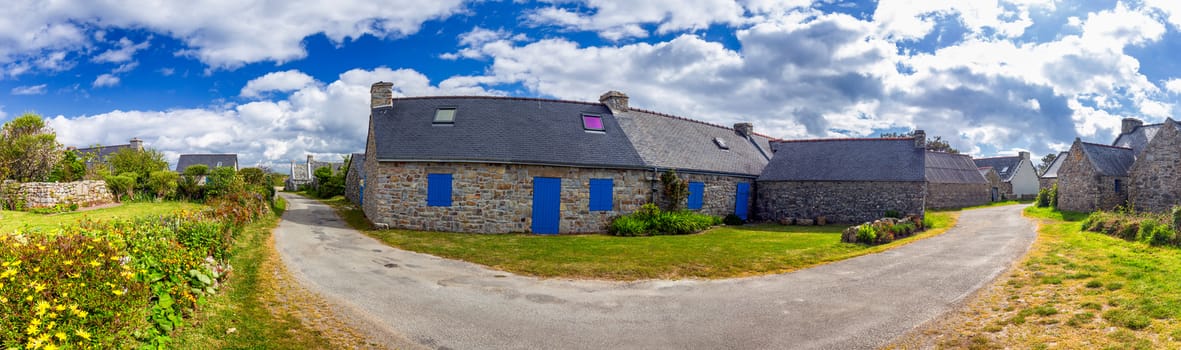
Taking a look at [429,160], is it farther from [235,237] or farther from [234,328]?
[234,328]

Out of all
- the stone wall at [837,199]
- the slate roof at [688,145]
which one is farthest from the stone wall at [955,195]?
the slate roof at [688,145]

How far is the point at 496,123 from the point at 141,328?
15546mm

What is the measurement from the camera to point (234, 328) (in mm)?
6676

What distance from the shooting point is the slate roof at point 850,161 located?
76.6 ft

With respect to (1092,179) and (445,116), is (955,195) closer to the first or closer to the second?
(1092,179)

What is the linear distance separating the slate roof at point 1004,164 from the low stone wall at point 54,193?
58.6 meters

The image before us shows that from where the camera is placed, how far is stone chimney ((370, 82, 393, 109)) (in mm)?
21609

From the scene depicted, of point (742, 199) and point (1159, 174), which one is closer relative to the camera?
point (1159, 174)

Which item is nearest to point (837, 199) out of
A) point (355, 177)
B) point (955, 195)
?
point (955, 195)

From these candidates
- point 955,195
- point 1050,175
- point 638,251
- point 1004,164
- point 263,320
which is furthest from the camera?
point 1004,164

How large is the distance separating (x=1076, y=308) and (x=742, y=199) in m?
17.1

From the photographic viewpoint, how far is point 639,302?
A: 8.83 meters

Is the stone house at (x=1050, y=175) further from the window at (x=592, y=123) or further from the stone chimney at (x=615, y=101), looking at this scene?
the window at (x=592, y=123)

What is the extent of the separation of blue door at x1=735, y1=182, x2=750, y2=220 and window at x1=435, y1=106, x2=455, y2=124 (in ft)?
44.0
